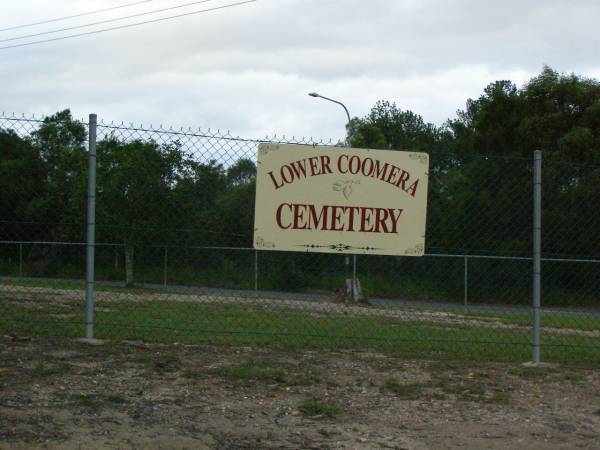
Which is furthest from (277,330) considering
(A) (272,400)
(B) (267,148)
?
(A) (272,400)

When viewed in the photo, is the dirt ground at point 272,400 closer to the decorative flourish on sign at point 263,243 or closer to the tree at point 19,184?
the decorative flourish on sign at point 263,243

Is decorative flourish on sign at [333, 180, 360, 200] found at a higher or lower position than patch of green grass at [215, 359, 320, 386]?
higher

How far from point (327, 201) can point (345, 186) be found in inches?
9.0

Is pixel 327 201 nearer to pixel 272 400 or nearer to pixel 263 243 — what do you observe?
pixel 263 243

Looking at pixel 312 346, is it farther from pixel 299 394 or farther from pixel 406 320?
pixel 406 320

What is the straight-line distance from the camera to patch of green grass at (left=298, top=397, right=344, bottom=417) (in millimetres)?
5797

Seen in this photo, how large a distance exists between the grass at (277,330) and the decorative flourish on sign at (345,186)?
5.77ft

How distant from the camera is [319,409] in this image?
19.2 feet

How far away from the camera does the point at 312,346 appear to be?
28.2 ft

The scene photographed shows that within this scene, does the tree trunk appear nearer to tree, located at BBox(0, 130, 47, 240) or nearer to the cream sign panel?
tree, located at BBox(0, 130, 47, 240)

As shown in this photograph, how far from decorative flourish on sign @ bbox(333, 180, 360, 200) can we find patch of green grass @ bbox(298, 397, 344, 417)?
234 cm

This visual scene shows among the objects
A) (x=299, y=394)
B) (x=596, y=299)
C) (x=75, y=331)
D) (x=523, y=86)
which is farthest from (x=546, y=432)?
(x=523, y=86)

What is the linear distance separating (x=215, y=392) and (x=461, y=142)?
3272 centimetres

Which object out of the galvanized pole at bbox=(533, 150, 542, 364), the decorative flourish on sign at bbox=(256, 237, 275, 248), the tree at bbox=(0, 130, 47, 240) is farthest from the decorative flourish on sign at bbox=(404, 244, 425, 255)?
the tree at bbox=(0, 130, 47, 240)
